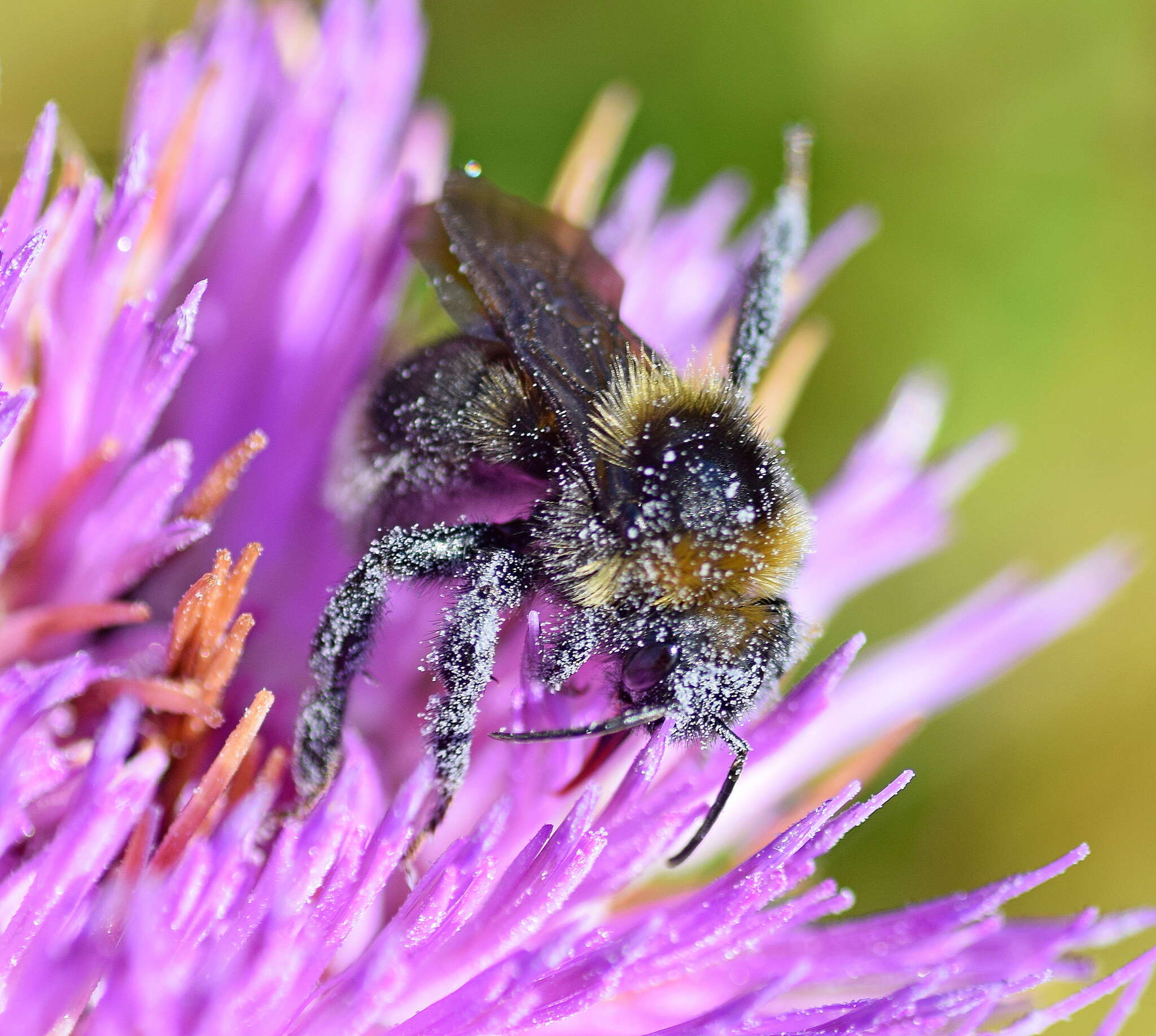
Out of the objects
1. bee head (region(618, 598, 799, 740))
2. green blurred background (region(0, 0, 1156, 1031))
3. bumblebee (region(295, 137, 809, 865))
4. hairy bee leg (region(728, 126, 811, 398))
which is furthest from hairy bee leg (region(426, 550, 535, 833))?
green blurred background (region(0, 0, 1156, 1031))

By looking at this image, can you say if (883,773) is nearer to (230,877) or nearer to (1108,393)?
(1108,393)

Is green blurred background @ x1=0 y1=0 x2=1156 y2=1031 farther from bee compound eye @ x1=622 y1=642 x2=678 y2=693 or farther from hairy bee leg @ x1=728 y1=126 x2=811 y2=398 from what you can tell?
bee compound eye @ x1=622 y1=642 x2=678 y2=693

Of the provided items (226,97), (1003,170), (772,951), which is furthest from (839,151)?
(772,951)

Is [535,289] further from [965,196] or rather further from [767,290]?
[965,196]

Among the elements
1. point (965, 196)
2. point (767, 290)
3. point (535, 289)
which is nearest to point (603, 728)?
point (535, 289)

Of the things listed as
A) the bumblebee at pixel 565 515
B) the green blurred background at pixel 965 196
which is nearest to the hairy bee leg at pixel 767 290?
the bumblebee at pixel 565 515
